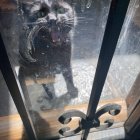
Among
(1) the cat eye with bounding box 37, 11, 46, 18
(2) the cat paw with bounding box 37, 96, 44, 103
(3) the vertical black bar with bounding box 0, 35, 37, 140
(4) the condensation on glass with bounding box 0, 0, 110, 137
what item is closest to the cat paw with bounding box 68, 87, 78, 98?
(4) the condensation on glass with bounding box 0, 0, 110, 137

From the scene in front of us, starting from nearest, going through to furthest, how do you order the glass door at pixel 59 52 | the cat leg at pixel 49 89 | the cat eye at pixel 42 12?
the glass door at pixel 59 52 < the cat eye at pixel 42 12 < the cat leg at pixel 49 89

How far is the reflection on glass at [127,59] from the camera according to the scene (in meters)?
0.57

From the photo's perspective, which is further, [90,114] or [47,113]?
[47,113]

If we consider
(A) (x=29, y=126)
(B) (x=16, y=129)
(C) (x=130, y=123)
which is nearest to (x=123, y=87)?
(C) (x=130, y=123)

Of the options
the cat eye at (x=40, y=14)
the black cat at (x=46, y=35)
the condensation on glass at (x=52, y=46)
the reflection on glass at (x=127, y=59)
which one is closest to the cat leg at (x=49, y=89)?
the condensation on glass at (x=52, y=46)

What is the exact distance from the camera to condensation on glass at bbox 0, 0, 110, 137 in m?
0.53

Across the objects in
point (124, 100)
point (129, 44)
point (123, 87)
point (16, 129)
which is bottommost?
point (16, 129)

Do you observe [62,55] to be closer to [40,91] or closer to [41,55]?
[41,55]

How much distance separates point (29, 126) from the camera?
0.78 metres

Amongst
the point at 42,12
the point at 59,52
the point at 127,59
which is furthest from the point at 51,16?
the point at 127,59

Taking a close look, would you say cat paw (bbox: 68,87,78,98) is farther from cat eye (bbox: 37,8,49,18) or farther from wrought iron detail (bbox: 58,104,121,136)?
cat eye (bbox: 37,8,49,18)

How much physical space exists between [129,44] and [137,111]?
15.5 inches

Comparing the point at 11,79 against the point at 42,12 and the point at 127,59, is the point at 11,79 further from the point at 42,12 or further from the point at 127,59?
the point at 127,59

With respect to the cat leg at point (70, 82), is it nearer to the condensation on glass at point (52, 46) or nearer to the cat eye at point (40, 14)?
the condensation on glass at point (52, 46)
